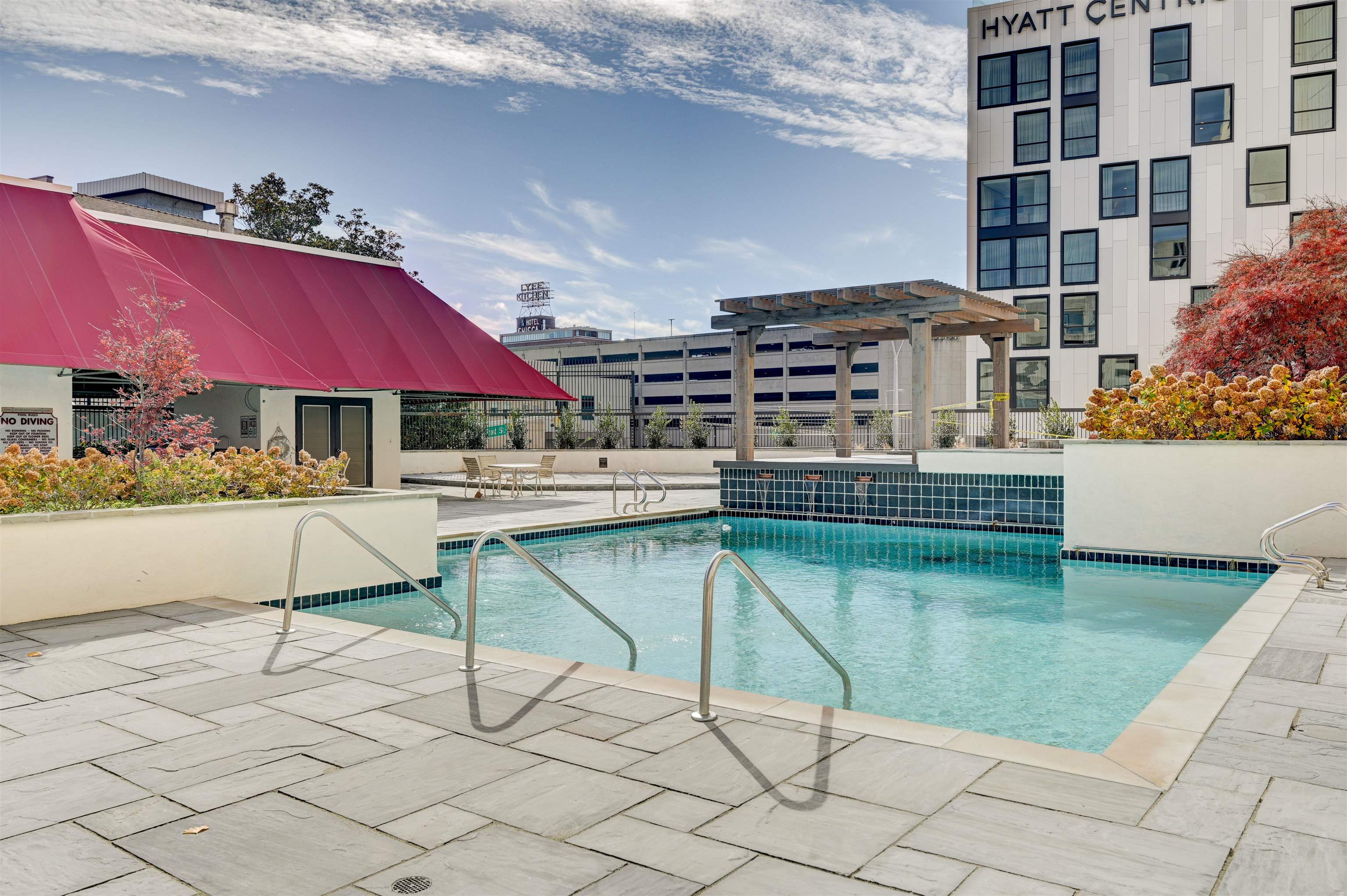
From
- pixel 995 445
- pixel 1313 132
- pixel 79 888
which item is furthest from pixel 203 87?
pixel 1313 132

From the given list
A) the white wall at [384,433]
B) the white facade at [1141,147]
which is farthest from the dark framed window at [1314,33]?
the white wall at [384,433]

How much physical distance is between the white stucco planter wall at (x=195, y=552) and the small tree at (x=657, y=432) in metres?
18.9

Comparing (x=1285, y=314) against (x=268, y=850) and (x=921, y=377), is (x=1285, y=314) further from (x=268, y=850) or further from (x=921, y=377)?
(x=268, y=850)

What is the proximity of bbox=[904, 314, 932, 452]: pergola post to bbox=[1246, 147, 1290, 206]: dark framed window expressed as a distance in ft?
59.5

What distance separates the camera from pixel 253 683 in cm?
468

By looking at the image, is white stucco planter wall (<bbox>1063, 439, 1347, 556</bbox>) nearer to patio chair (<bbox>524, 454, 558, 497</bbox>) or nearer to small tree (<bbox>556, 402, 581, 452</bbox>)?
patio chair (<bbox>524, 454, 558, 497</bbox>)

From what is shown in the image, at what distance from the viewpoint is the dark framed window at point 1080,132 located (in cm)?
2927

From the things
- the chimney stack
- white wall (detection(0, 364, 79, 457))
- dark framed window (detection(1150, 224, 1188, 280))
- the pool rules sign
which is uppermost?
dark framed window (detection(1150, 224, 1188, 280))

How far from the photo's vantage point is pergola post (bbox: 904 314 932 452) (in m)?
15.4

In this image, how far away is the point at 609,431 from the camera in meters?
27.7

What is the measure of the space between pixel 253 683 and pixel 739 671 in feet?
10.6

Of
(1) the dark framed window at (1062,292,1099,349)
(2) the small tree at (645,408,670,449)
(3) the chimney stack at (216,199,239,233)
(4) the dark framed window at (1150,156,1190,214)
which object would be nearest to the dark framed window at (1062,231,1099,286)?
(1) the dark framed window at (1062,292,1099,349)

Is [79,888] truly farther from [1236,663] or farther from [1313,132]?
[1313,132]

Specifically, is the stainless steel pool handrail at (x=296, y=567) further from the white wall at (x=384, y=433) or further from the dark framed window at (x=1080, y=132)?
the dark framed window at (x=1080, y=132)
